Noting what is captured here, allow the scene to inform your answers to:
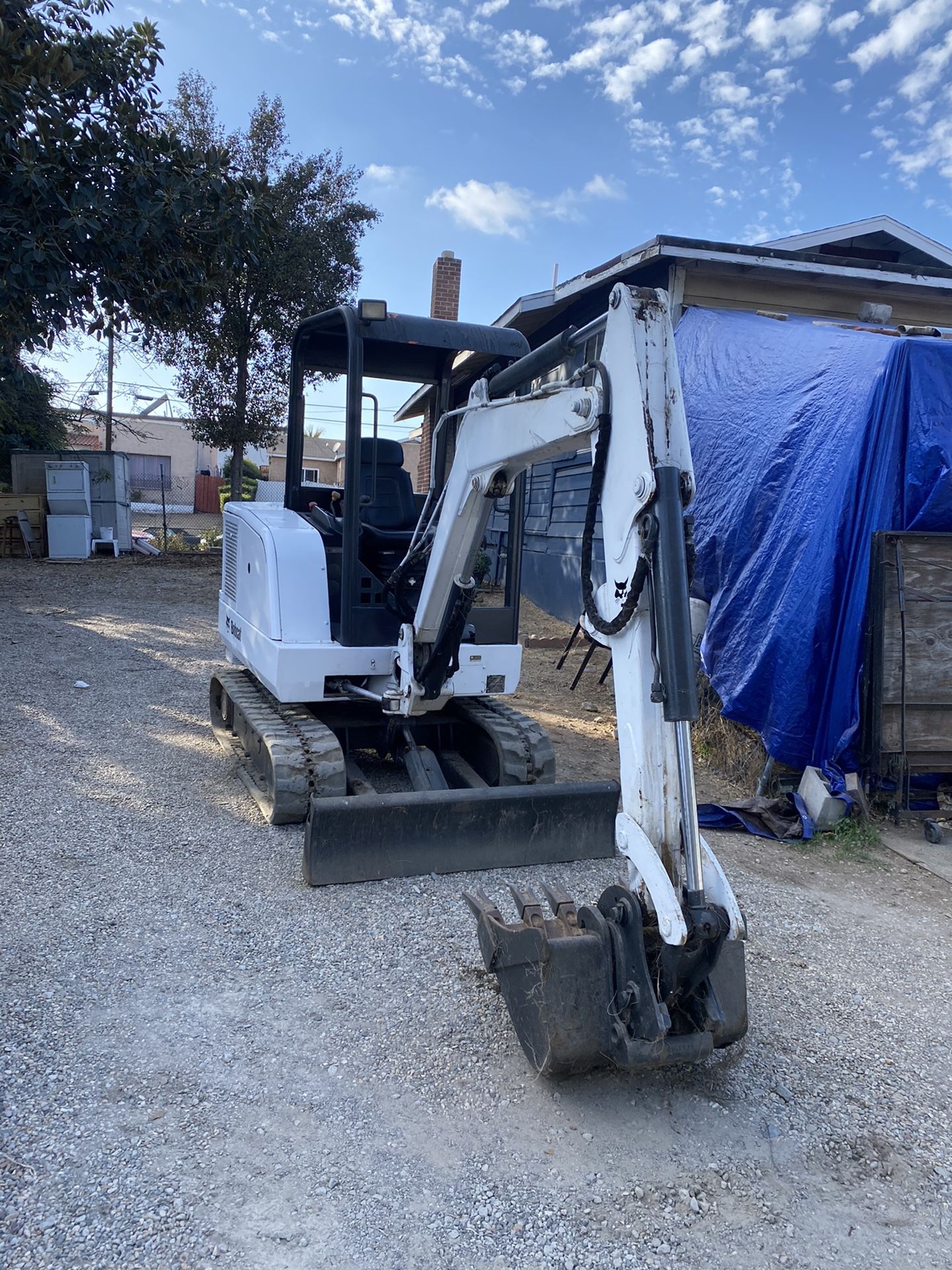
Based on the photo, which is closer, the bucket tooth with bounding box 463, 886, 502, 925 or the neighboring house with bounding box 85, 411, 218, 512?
the bucket tooth with bounding box 463, 886, 502, 925

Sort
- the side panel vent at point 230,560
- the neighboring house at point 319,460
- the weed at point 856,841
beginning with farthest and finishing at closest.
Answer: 1. the neighboring house at point 319,460
2. the side panel vent at point 230,560
3. the weed at point 856,841

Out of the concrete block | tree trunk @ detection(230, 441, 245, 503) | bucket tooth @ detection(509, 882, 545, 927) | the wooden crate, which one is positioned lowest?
the concrete block

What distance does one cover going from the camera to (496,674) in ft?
17.0

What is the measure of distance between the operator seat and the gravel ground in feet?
5.20

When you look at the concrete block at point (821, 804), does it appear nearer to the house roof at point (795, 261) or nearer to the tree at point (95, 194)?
the house roof at point (795, 261)

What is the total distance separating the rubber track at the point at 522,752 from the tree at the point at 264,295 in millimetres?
12542

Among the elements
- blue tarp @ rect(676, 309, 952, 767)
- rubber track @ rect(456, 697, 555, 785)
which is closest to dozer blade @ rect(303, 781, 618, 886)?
rubber track @ rect(456, 697, 555, 785)

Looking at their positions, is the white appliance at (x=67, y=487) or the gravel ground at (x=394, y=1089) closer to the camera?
the gravel ground at (x=394, y=1089)

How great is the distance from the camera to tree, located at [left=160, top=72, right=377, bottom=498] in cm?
1645

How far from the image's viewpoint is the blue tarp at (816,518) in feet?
18.6

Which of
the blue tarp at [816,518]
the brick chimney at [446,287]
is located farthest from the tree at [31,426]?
the blue tarp at [816,518]

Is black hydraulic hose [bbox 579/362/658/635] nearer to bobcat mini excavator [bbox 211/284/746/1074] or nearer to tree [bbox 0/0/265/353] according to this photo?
bobcat mini excavator [bbox 211/284/746/1074]

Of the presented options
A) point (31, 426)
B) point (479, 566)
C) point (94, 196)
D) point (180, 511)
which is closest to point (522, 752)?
point (479, 566)

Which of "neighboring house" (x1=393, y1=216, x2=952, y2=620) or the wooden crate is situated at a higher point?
"neighboring house" (x1=393, y1=216, x2=952, y2=620)
